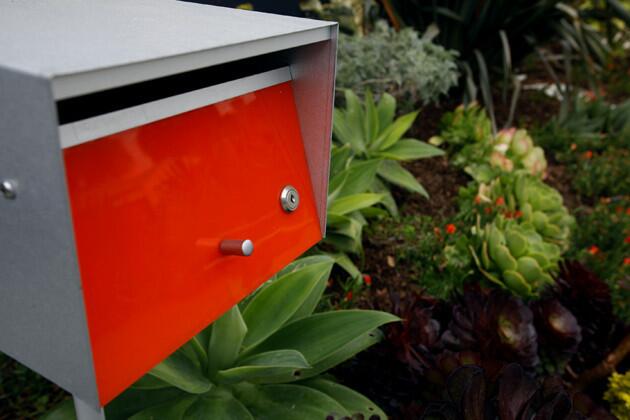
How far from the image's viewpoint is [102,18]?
0.67 metres

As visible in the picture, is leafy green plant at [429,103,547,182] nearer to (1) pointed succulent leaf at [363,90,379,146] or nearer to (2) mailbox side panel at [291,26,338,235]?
(1) pointed succulent leaf at [363,90,379,146]

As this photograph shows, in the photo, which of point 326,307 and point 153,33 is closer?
point 153,33

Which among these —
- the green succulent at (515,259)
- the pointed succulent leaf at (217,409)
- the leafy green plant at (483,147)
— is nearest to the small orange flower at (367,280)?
the green succulent at (515,259)

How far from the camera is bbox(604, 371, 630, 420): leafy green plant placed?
1.18 meters

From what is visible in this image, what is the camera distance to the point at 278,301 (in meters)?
1.07

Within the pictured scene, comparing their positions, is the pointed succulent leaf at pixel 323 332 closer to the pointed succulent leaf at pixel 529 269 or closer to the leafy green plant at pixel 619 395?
the leafy green plant at pixel 619 395

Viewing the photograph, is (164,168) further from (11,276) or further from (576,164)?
(576,164)

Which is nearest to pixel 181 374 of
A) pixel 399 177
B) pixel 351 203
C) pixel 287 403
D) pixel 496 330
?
pixel 287 403

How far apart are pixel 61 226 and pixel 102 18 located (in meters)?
0.31

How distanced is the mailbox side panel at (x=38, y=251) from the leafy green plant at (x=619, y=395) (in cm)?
113

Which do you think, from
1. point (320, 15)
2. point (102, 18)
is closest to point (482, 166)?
point (320, 15)

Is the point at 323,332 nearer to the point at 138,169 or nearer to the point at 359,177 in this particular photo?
the point at 138,169

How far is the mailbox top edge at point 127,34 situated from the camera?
483 mm

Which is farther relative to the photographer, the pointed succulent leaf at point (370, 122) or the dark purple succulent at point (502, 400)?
the pointed succulent leaf at point (370, 122)
